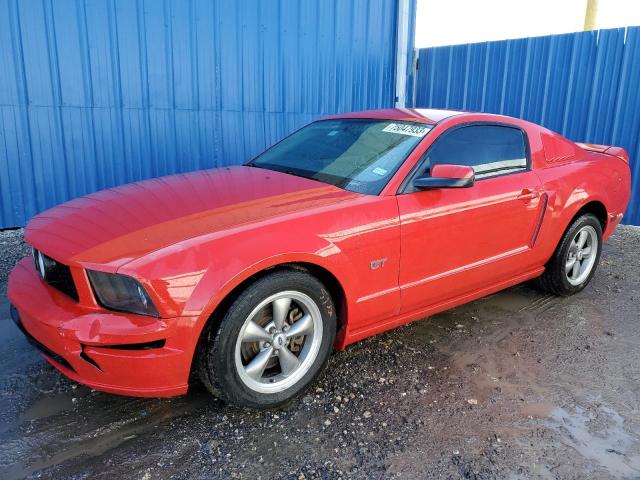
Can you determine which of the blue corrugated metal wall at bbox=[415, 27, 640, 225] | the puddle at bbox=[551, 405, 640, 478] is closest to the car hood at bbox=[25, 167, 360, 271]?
the puddle at bbox=[551, 405, 640, 478]

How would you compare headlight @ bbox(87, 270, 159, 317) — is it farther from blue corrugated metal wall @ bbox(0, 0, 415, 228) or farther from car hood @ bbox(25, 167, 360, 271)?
blue corrugated metal wall @ bbox(0, 0, 415, 228)

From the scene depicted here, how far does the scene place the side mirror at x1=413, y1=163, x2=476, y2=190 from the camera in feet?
9.02

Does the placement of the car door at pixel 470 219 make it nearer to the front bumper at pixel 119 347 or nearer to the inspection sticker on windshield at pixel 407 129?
the inspection sticker on windshield at pixel 407 129

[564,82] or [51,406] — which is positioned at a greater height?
[564,82]

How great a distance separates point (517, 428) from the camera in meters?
2.39

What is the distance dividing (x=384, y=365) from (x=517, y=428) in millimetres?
809

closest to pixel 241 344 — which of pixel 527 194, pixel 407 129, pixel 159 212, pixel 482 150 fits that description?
pixel 159 212

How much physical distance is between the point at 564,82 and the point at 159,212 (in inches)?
257

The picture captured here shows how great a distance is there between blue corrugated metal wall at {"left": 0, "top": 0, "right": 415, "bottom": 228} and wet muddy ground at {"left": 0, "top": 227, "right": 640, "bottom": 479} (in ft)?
9.20

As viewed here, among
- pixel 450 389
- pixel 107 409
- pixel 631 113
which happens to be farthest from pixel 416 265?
pixel 631 113

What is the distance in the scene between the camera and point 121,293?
2.11 m

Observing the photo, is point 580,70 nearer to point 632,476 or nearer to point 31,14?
point 632,476

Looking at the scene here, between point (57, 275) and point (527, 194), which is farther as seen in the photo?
point (527, 194)

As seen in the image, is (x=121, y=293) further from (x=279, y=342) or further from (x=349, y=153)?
(x=349, y=153)
